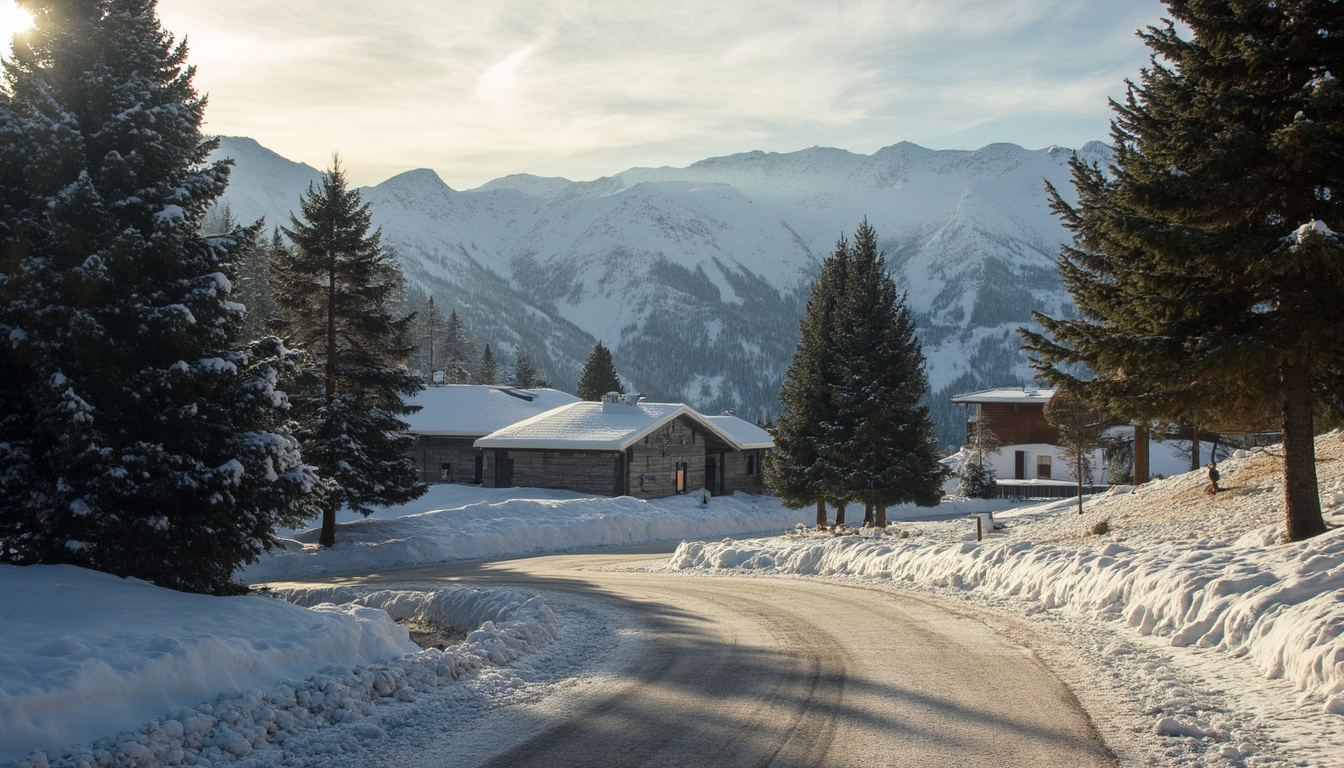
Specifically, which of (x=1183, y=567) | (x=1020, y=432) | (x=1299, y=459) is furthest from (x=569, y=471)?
(x=1020, y=432)

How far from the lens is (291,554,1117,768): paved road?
279 inches

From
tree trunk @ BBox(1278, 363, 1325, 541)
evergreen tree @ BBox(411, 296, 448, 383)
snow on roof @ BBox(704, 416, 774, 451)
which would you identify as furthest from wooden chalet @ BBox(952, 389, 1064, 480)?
tree trunk @ BBox(1278, 363, 1325, 541)

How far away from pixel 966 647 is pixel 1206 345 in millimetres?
6553

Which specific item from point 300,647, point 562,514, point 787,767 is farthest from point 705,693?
point 562,514

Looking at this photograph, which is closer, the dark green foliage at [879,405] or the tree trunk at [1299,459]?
the tree trunk at [1299,459]

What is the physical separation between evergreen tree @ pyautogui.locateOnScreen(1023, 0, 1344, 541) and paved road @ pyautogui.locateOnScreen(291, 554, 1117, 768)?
5.41 metres

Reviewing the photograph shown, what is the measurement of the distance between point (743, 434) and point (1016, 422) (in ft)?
84.2

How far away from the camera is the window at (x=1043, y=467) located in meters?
71.8

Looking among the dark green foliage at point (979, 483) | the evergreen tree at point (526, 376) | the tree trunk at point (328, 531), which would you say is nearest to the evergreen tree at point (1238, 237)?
the tree trunk at point (328, 531)

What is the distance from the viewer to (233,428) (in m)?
12.6

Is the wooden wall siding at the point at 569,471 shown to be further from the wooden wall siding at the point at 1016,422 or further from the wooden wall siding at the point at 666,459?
the wooden wall siding at the point at 1016,422

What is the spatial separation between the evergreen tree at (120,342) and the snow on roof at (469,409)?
37709 mm

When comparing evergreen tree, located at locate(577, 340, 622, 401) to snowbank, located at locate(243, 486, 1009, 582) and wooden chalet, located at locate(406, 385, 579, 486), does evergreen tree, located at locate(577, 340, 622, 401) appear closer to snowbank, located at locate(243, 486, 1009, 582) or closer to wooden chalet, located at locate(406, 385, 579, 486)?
wooden chalet, located at locate(406, 385, 579, 486)

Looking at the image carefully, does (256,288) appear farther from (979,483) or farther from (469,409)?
(979,483)
